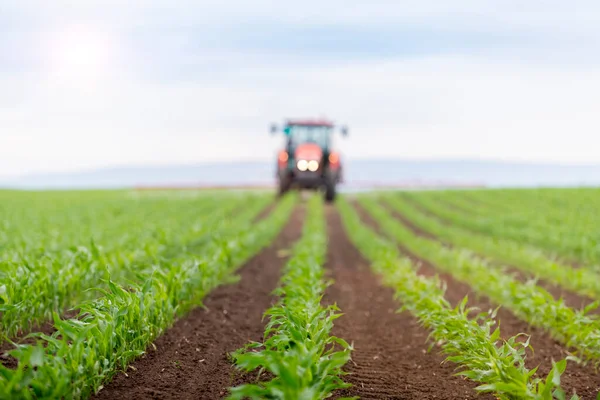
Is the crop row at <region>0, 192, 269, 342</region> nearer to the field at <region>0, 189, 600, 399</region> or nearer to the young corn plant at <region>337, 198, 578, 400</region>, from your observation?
the field at <region>0, 189, 600, 399</region>

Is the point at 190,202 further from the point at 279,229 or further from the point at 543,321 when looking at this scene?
the point at 543,321

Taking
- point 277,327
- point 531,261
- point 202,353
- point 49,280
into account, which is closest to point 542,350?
point 277,327

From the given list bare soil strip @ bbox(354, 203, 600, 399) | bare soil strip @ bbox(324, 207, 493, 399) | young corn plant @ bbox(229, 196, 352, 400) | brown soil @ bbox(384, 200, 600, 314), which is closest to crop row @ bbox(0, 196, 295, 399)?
Result: young corn plant @ bbox(229, 196, 352, 400)

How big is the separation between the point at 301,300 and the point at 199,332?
4.46 ft

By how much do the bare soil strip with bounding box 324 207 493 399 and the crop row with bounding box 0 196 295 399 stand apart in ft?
6.52

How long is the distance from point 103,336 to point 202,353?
56.3 inches

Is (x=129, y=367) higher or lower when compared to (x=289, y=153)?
lower

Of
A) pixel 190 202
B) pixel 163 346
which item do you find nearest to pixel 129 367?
pixel 163 346

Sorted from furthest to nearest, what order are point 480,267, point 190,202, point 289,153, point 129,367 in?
point 190,202
point 289,153
point 480,267
point 129,367

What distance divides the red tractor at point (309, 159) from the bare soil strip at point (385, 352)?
5.40 metres

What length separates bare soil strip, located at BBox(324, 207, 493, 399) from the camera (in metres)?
5.52

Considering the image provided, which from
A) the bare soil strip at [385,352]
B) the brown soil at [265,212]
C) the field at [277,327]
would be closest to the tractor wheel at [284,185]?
the field at [277,327]

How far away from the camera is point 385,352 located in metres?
6.91

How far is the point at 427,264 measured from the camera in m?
14.6
